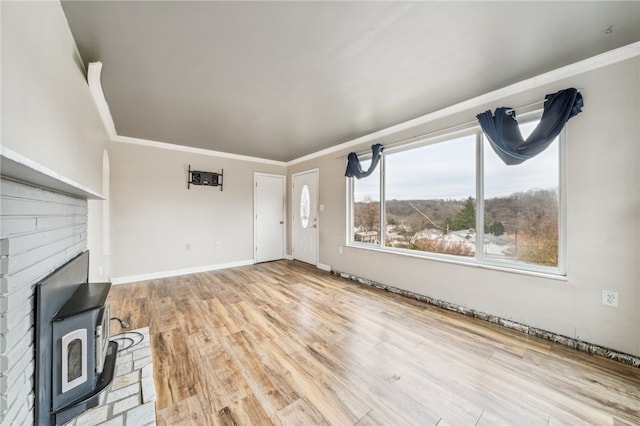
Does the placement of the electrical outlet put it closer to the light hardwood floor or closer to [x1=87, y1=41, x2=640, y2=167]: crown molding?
the light hardwood floor

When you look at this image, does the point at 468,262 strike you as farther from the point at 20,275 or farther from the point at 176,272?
the point at 176,272

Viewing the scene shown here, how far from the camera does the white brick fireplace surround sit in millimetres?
859

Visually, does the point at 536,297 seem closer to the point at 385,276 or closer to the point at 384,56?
the point at 385,276

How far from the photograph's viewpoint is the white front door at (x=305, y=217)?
15.9 ft

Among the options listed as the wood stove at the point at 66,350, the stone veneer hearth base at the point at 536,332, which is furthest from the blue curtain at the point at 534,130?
the wood stove at the point at 66,350

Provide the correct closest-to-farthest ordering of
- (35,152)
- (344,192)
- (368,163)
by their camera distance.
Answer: (35,152), (368,163), (344,192)

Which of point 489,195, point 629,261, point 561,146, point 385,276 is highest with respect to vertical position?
point 561,146

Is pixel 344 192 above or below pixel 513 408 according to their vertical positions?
above

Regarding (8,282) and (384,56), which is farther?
(384,56)

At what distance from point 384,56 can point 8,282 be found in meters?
2.41

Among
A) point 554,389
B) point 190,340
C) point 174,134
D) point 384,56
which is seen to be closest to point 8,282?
point 190,340

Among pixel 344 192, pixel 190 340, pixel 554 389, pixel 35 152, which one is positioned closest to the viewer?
pixel 35 152

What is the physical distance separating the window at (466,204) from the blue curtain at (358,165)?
0.54 feet

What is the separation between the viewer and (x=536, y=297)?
2.18 m
